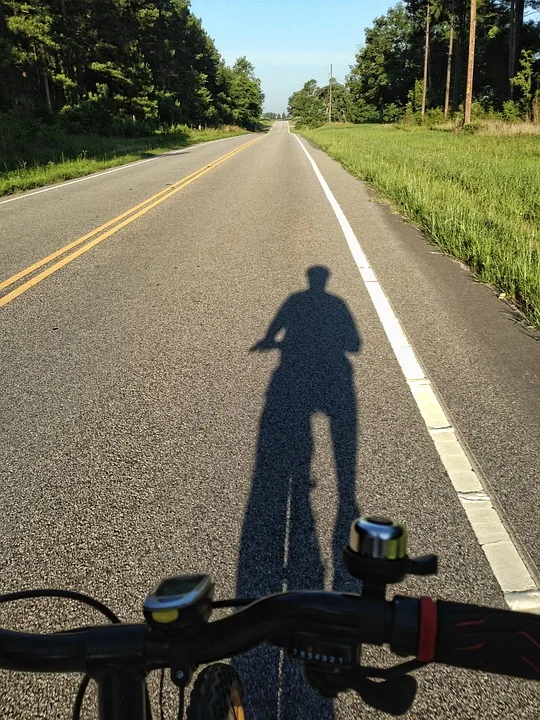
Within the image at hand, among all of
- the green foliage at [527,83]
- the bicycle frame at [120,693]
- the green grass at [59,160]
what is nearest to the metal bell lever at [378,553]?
the bicycle frame at [120,693]

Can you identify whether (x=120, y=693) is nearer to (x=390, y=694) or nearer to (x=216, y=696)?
(x=216, y=696)

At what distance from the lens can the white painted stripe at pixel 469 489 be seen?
83.2 inches

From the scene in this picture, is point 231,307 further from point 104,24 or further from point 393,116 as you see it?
point 393,116

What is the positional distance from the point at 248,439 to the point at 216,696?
206 cm

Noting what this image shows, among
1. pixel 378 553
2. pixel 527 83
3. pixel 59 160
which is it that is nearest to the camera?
pixel 378 553

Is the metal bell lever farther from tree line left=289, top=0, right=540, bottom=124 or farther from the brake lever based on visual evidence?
tree line left=289, top=0, right=540, bottom=124

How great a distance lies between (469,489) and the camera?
8.79 feet

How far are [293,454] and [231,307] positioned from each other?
8.79 feet

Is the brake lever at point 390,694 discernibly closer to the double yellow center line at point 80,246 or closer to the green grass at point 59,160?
the double yellow center line at point 80,246

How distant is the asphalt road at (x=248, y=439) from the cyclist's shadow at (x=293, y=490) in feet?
0.03

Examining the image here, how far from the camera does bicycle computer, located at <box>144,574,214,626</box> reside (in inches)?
32.8

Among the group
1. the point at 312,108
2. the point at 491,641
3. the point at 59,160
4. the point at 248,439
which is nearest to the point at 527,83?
the point at 59,160

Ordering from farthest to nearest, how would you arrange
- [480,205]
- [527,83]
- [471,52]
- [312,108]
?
[312,108] → [527,83] → [471,52] → [480,205]

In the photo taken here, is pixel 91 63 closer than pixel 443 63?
Yes
